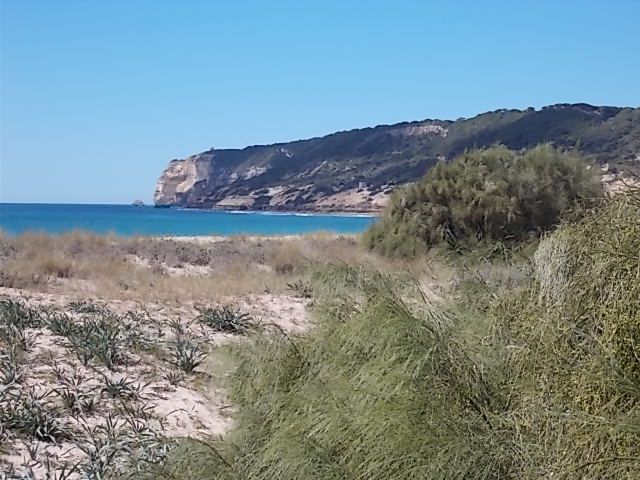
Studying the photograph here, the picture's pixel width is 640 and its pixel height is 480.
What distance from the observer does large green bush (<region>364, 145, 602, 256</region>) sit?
1708 cm

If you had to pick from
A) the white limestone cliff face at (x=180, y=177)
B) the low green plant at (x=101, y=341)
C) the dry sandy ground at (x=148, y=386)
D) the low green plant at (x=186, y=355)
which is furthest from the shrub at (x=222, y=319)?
the white limestone cliff face at (x=180, y=177)

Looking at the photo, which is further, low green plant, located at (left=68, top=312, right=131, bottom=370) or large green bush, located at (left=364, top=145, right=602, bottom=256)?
large green bush, located at (left=364, top=145, right=602, bottom=256)

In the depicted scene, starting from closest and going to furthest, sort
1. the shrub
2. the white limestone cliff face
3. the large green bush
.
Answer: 1. the shrub
2. the large green bush
3. the white limestone cliff face

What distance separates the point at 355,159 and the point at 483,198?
77.4m

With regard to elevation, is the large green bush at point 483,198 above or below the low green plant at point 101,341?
above

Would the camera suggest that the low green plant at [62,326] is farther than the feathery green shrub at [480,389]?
Yes

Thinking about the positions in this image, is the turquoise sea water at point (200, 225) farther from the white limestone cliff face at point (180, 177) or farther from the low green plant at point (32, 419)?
the white limestone cliff face at point (180, 177)

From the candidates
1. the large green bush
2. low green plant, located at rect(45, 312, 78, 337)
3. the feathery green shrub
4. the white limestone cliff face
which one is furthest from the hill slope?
the feathery green shrub

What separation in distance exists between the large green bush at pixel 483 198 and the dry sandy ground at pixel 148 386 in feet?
25.4

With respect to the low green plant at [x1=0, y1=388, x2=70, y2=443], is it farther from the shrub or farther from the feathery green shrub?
the shrub

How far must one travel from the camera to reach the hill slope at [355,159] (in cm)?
6291

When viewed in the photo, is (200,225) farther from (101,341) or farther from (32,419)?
(32,419)

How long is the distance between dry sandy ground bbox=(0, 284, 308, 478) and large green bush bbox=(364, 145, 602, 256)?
774 cm

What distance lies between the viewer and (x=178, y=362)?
7.87 m
